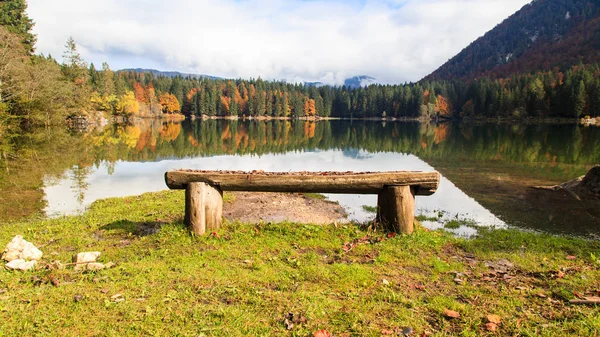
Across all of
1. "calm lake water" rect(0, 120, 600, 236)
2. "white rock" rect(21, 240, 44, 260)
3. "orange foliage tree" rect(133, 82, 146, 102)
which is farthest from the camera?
"orange foliage tree" rect(133, 82, 146, 102)

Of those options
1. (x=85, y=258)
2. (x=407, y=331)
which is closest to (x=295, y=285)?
(x=407, y=331)

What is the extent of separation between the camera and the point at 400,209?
9.73 metres

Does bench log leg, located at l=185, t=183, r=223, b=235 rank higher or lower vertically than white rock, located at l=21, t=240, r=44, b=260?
higher

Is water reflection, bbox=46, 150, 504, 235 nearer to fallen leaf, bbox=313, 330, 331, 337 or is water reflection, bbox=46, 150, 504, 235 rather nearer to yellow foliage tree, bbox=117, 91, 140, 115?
fallen leaf, bbox=313, 330, 331, 337

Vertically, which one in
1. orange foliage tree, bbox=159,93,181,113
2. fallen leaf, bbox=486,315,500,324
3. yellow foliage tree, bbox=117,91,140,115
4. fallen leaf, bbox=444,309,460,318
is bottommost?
fallen leaf, bbox=444,309,460,318

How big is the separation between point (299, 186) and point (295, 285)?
142 inches

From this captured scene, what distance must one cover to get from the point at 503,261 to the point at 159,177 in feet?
69.7

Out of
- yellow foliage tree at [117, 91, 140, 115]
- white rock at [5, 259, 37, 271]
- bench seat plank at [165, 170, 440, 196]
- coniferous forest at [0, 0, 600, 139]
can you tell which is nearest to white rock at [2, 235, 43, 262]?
white rock at [5, 259, 37, 271]

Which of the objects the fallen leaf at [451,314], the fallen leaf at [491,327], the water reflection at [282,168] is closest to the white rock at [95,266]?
the fallen leaf at [451,314]

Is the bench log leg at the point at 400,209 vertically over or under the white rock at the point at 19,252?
over

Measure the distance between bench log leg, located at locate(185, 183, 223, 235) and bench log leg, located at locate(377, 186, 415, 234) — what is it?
187 inches

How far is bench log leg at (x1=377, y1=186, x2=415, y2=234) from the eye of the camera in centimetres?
976

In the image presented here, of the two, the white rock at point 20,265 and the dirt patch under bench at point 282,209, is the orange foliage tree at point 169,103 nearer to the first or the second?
the dirt patch under bench at point 282,209

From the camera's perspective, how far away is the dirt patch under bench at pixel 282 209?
46.6 feet
